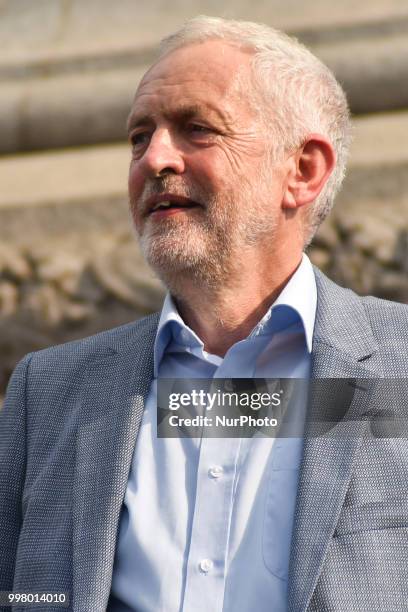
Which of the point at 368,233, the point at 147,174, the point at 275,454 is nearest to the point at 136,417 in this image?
the point at 275,454

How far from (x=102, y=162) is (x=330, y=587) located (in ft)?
6.18

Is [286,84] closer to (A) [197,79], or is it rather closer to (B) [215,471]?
(A) [197,79]

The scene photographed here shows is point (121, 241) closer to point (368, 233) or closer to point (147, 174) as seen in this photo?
point (368, 233)

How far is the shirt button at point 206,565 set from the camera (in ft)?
6.18

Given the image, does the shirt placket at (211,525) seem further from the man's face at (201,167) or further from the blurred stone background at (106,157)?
the blurred stone background at (106,157)

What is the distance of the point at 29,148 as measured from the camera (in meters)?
3.68

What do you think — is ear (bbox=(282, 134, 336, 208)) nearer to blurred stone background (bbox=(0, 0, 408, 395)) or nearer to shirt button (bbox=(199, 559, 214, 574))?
shirt button (bbox=(199, 559, 214, 574))

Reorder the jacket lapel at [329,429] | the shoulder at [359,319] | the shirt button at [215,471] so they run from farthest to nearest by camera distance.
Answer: the shoulder at [359,319] → the shirt button at [215,471] → the jacket lapel at [329,429]

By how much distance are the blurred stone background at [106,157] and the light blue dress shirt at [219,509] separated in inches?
42.8

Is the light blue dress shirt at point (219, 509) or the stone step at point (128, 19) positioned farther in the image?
the stone step at point (128, 19)

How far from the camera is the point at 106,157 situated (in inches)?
137

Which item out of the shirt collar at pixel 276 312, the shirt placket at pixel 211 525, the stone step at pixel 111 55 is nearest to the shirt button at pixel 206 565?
the shirt placket at pixel 211 525

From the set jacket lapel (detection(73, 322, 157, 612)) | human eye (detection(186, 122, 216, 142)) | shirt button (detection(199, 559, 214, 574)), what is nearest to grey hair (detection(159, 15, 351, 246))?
human eye (detection(186, 122, 216, 142))

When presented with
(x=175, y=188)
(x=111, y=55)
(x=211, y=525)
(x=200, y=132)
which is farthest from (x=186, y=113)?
(x=111, y=55)
